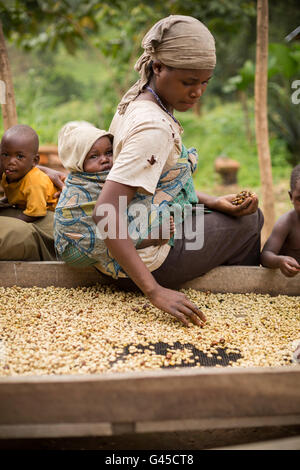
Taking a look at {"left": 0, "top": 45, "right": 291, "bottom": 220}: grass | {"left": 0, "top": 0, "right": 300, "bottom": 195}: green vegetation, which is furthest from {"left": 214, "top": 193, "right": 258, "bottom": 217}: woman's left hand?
{"left": 0, "top": 45, "right": 291, "bottom": 220}: grass

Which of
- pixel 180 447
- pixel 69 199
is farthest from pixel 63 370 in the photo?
pixel 69 199

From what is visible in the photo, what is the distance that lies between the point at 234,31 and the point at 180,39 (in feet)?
17.2

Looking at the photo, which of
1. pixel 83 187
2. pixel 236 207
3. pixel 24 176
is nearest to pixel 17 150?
pixel 24 176

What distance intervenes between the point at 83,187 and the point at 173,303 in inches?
32.5

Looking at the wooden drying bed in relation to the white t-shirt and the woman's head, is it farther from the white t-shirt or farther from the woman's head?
the woman's head

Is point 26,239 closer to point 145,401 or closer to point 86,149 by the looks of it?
point 86,149

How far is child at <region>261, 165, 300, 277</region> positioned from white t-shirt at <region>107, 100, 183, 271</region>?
3.23 feet

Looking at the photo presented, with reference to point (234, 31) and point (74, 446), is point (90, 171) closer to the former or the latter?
point (74, 446)

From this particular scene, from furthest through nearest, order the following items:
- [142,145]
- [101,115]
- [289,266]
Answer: [101,115]
[289,266]
[142,145]

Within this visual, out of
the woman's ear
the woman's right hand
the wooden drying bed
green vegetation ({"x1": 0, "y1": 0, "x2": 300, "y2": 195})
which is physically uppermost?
green vegetation ({"x1": 0, "y1": 0, "x2": 300, "y2": 195})

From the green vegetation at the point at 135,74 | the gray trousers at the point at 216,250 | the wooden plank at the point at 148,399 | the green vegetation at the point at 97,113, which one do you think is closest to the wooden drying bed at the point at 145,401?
the wooden plank at the point at 148,399

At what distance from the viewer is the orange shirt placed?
3152 mm

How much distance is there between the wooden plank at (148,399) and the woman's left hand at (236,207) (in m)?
1.34

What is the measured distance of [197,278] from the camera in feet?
9.75
